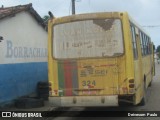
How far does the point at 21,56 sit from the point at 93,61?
18.2 ft

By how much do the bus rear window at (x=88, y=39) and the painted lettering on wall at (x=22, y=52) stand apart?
12.7 feet

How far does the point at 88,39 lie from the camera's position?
1220 cm

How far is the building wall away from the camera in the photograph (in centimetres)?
1548

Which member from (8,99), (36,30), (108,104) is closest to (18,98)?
(8,99)

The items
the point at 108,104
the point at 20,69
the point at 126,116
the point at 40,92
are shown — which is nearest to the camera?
the point at 108,104

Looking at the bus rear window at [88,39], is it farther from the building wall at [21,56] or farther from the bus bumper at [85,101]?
the building wall at [21,56]

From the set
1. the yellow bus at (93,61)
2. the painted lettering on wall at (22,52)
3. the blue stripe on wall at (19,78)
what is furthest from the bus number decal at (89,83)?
the painted lettering on wall at (22,52)

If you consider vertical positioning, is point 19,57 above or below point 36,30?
below

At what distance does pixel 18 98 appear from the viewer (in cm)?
1614

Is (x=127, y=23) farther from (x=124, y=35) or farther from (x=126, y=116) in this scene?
(x=126, y=116)

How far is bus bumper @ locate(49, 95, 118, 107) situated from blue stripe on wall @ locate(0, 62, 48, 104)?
11.4 feet

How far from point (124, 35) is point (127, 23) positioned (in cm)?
35

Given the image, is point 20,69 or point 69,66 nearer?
point 69,66

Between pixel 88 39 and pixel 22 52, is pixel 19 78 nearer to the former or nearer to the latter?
pixel 22 52
